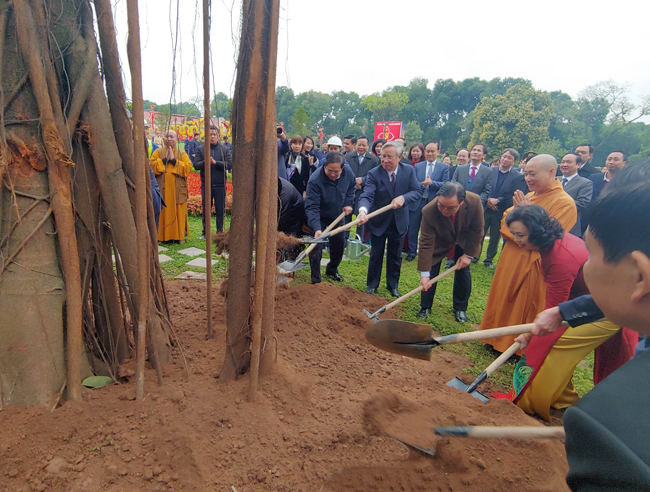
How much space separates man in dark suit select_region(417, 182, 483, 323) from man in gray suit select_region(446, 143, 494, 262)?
2.27 metres

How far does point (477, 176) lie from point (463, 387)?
16.3ft

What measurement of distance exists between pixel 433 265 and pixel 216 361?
2922 millimetres

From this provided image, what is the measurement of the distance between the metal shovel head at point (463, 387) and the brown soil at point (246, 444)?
0.71 ft

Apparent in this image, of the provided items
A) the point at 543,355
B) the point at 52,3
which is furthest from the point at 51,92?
the point at 543,355

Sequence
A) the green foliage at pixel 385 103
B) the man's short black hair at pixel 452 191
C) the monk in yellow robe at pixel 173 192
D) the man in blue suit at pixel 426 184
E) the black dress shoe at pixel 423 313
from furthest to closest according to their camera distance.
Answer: the green foliage at pixel 385 103
the man in blue suit at pixel 426 184
the monk in yellow robe at pixel 173 192
the black dress shoe at pixel 423 313
the man's short black hair at pixel 452 191

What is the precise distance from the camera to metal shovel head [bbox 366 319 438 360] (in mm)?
2268

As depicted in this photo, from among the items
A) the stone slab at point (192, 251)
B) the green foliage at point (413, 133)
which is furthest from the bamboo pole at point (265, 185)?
the green foliage at point (413, 133)

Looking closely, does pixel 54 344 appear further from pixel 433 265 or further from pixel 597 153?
pixel 597 153

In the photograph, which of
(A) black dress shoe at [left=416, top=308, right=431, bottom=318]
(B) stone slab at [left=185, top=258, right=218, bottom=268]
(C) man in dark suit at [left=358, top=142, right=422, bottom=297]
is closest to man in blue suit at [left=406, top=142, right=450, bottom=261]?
(C) man in dark suit at [left=358, top=142, right=422, bottom=297]

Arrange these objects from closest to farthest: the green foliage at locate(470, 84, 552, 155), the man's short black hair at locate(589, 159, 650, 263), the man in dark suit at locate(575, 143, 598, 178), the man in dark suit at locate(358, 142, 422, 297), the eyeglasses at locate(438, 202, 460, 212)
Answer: the man's short black hair at locate(589, 159, 650, 263) < the eyeglasses at locate(438, 202, 460, 212) < the man in dark suit at locate(358, 142, 422, 297) < the man in dark suit at locate(575, 143, 598, 178) < the green foliage at locate(470, 84, 552, 155)

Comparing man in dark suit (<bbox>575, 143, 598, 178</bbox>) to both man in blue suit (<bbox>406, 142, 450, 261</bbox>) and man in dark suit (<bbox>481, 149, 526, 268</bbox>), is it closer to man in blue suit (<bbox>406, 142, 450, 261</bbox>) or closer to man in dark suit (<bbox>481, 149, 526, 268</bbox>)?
man in dark suit (<bbox>481, 149, 526, 268</bbox>)

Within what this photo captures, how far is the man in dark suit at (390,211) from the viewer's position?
5.00m

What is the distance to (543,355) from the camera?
8.63 feet

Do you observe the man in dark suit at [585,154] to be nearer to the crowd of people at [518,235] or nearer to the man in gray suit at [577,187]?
the crowd of people at [518,235]
